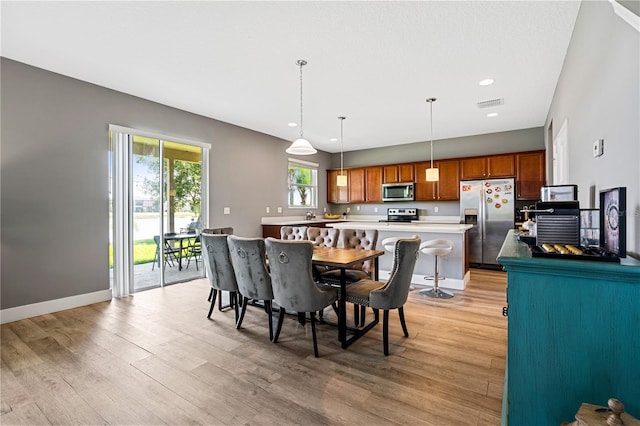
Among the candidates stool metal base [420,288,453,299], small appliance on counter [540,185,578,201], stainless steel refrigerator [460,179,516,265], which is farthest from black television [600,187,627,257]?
stainless steel refrigerator [460,179,516,265]

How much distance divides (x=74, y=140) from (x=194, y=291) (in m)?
2.43

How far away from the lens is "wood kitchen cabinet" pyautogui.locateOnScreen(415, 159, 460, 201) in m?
6.30

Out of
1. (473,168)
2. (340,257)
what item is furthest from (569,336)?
(473,168)

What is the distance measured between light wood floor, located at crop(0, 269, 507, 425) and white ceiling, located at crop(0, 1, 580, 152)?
2.72m

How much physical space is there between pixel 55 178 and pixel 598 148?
4982 mm

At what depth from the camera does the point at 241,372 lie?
2.16 metres

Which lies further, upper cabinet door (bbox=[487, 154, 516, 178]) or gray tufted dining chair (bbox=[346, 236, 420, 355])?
upper cabinet door (bbox=[487, 154, 516, 178])

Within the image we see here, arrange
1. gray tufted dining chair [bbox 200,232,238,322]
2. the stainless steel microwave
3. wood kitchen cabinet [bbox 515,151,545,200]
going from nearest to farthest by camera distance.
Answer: gray tufted dining chair [bbox 200,232,238,322] → wood kitchen cabinet [bbox 515,151,545,200] → the stainless steel microwave

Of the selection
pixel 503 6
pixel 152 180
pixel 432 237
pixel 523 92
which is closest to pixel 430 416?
pixel 503 6

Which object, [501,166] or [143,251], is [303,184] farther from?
[501,166]

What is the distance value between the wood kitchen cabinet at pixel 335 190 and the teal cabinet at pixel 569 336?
6.72 metres

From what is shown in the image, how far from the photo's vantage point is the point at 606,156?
1.64 metres

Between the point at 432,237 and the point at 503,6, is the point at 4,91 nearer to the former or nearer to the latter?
the point at 503,6

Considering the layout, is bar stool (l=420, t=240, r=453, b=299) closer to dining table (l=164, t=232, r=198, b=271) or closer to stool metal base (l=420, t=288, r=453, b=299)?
stool metal base (l=420, t=288, r=453, b=299)
